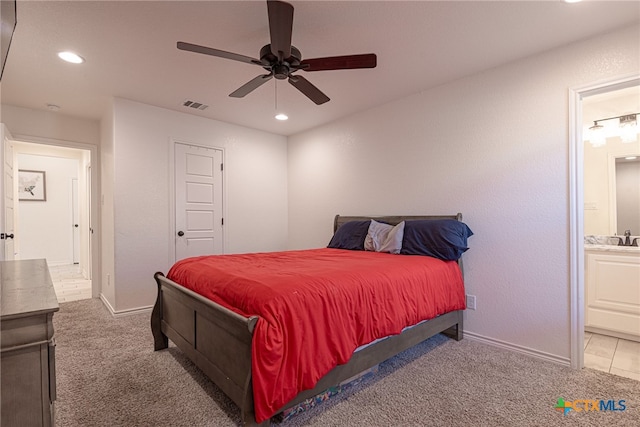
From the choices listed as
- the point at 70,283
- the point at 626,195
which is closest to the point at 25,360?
the point at 626,195

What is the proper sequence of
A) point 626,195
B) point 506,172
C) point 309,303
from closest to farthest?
point 309,303 → point 506,172 → point 626,195

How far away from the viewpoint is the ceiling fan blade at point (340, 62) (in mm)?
2047

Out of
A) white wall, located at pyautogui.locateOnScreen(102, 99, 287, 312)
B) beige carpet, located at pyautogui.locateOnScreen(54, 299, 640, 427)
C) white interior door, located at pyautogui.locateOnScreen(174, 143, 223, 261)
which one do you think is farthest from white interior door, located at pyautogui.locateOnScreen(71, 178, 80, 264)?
beige carpet, located at pyautogui.locateOnScreen(54, 299, 640, 427)

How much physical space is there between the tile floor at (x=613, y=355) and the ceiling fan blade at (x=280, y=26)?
327 centimetres

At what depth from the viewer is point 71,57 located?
8.71 feet

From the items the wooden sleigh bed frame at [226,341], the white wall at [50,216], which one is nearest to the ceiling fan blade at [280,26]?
the wooden sleigh bed frame at [226,341]

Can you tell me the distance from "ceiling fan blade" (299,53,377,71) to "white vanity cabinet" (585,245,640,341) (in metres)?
2.99

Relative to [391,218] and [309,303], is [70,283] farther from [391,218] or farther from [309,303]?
[309,303]

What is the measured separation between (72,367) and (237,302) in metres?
1.68

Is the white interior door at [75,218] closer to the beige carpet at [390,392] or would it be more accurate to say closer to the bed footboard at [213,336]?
the beige carpet at [390,392]

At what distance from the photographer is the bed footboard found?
4.95ft

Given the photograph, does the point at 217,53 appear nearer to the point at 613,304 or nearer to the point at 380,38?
the point at 380,38

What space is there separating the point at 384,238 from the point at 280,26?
2162 mm

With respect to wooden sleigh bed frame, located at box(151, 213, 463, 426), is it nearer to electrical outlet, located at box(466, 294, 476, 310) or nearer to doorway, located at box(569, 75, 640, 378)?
electrical outlet, located at box(466, 294, 476, 310)
